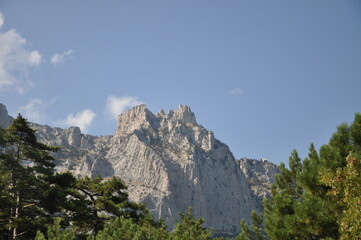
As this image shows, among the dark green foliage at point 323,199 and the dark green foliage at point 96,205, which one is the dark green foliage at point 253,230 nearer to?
the dark green foliage at point 323,199

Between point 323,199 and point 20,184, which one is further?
point 20,184

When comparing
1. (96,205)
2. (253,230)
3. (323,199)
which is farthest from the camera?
(96,205)

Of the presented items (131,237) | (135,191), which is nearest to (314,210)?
(131,237)

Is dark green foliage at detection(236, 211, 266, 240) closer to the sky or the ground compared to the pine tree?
closer to the ground

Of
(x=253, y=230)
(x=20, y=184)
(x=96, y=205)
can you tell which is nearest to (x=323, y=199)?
(x=253, y=230)

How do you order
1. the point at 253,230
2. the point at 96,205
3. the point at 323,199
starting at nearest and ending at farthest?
1. the point at 323,199
2. the point at 253,230
3. the point at 96,205

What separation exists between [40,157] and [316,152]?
76.0ft

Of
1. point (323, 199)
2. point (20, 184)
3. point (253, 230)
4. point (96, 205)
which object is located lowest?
point (253, 230)

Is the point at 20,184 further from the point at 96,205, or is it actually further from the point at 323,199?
the point at 323,199

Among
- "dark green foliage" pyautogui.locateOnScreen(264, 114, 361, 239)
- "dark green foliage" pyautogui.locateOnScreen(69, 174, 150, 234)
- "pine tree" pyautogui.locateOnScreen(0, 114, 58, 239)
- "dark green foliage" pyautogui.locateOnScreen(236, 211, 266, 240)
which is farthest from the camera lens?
"dark green foliage" pyautogui.locateOnScreen(69, 174, 150, 234)

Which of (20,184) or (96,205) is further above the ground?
(20,184)

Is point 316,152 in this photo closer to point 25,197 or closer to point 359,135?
point 359,135

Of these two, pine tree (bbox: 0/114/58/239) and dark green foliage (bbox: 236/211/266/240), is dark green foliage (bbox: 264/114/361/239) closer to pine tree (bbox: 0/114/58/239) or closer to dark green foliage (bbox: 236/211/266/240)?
dark green foliage (bbox: 236/211/266/240)

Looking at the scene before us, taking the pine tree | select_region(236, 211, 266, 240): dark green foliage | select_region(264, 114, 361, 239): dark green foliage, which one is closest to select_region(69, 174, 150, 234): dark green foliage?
the pine tree
